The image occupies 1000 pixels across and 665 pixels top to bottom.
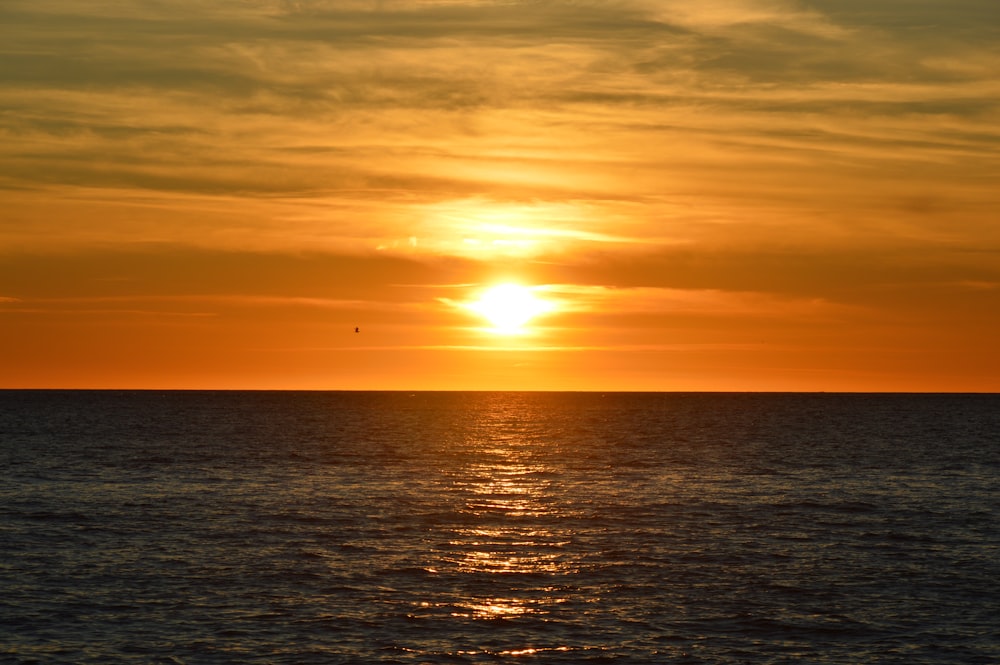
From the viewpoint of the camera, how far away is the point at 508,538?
5556 centimetres

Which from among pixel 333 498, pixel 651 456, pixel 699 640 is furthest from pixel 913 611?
pixel 651 456

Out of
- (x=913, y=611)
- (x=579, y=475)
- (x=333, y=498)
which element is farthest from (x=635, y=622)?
(x=579, y=475)

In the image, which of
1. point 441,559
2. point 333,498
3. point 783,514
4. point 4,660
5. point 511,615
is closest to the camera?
point 4,660

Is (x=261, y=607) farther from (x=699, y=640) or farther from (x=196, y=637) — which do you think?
(x=699, y=640)

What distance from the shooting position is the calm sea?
35.0m

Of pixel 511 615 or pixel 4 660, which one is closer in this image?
pixel 4 660

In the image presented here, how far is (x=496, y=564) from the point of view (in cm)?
4809

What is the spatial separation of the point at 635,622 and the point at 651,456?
7952 cm

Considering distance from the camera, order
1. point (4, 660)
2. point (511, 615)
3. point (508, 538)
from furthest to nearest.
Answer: point (508, 538) < point (511, 615) < point (4, 660)

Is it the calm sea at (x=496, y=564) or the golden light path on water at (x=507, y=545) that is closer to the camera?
the calm sea at (x=496, y=564)

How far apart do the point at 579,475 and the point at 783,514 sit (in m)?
28.8

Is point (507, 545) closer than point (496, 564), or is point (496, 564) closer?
point (496, 564)

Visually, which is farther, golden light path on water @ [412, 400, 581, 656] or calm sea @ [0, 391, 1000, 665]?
golden light path on water @ [412, 400, 581, 656]

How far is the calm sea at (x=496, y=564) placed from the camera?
1378 inches
